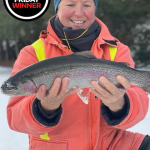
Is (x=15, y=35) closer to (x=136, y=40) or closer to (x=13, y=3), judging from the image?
(x=136, y=40)

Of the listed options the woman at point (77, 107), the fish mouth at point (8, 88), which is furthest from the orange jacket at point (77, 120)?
the fish mouth at point (8, 88)

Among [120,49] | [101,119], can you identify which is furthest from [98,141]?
[120,49]

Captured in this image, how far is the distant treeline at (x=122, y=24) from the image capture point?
15891mm

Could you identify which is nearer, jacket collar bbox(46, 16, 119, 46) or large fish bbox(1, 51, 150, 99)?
large fish bbox(1, 51, 150, 99)

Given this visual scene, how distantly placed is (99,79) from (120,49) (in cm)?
82

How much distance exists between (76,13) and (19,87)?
0.97m

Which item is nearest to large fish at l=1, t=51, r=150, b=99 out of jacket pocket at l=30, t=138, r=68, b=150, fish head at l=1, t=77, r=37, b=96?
fish head at l=1, t=77, r=37, b=96

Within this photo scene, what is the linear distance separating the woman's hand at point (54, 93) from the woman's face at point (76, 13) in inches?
32.6

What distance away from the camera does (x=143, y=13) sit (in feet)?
54.7

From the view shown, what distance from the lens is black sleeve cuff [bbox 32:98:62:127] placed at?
222cm

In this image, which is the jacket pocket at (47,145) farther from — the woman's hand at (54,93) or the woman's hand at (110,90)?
the woman's hand at (110,90)

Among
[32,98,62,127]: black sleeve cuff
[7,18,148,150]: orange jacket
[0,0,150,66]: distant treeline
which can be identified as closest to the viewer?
[32,98,62,127]: black sleeve cuff

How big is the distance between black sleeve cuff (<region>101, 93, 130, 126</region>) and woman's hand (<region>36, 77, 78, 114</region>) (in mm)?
437

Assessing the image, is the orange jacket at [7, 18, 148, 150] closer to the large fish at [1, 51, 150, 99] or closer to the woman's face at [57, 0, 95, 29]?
the woman's face at [57, 0, 95, 29]
